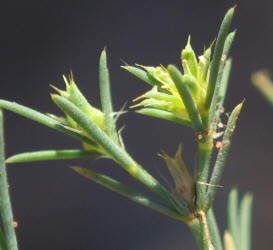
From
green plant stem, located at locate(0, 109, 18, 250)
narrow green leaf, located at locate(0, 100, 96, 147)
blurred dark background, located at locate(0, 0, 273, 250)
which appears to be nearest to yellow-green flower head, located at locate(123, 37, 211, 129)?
narrow green leaf, located at locate(0, 100, 96, 147)

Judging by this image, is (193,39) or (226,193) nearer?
(226,193)

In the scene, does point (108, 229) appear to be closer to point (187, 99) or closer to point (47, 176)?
point (47, 176)

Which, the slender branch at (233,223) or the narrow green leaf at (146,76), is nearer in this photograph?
the narrow green leaf at (146,76)

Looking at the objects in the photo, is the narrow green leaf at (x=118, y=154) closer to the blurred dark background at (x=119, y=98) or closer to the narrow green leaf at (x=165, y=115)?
the narrow green leaf at (x=165, y=115)

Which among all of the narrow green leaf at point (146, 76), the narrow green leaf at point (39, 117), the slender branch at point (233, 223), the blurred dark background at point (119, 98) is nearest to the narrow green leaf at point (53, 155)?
the narrow green leaf at point (39, 117)

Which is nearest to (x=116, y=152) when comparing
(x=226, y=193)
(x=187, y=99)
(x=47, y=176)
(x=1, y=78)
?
(x=187, y=99)

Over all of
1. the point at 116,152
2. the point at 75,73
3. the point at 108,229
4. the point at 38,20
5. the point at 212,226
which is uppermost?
the point at 38,20
